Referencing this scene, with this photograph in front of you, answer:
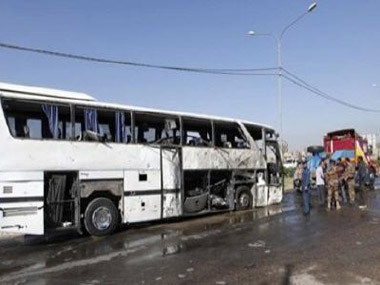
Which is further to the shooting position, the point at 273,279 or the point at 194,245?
the point at 194,245

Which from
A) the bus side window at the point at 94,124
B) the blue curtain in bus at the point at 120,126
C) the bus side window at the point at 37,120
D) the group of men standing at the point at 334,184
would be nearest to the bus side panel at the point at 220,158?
the group of men standing at the point at 334,184

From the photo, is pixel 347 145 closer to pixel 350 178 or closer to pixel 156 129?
pixel 350 178

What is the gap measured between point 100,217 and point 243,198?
250 inches

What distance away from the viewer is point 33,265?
30.7ft

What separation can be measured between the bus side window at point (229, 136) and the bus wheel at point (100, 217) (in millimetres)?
4832

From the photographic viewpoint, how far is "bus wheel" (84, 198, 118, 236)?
41.1 ft

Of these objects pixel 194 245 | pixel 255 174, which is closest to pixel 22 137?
pixel 194 245

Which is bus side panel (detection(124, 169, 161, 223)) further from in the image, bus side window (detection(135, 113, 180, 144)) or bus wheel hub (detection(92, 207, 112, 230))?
bus side window (detection(135, 113, 180, 144))

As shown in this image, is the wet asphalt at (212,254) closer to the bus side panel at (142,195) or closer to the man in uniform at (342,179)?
the bus side panel at (142,195)

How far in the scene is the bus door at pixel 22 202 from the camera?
10.8 metres

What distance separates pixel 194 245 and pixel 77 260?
2.49m

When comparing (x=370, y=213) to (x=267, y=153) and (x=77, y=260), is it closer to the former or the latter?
(x=267, y=153)

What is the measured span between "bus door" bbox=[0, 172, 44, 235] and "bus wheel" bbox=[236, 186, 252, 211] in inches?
307

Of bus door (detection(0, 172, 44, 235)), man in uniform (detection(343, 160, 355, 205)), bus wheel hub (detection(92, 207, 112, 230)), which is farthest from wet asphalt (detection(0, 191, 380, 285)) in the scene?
man in uniform (detection(343, 160, 355, 205))
